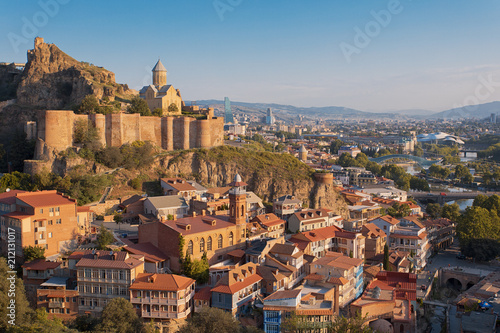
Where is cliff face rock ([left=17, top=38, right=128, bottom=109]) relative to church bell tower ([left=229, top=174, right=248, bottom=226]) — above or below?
above

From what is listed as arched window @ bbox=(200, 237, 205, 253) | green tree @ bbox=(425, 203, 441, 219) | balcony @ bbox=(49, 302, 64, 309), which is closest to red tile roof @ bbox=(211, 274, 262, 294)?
arched window @ bbox=(200, 237, 205, 253)

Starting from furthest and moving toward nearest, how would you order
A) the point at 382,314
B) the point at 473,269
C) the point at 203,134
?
the point at 203,134, the point at 473,269, the point at 382,314

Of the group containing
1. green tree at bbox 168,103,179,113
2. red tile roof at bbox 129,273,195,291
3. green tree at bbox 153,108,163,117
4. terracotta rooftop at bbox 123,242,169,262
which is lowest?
red tile roof at bbox 129,273,195,291

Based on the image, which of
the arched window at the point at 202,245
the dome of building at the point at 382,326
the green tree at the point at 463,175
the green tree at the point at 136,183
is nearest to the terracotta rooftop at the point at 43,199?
the arched window at the point at 202,245

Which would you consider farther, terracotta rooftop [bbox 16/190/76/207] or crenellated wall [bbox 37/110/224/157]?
crenellated wall [bbox 37/110/224/157]

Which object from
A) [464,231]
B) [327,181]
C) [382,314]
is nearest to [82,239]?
[382,314]

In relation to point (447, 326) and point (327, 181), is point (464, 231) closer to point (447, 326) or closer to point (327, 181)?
point (327, 181)

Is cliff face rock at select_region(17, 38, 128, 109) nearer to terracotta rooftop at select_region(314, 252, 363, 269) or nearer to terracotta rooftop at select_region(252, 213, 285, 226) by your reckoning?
terracotta rooftop at select_region(252, 213, 285, 226)
